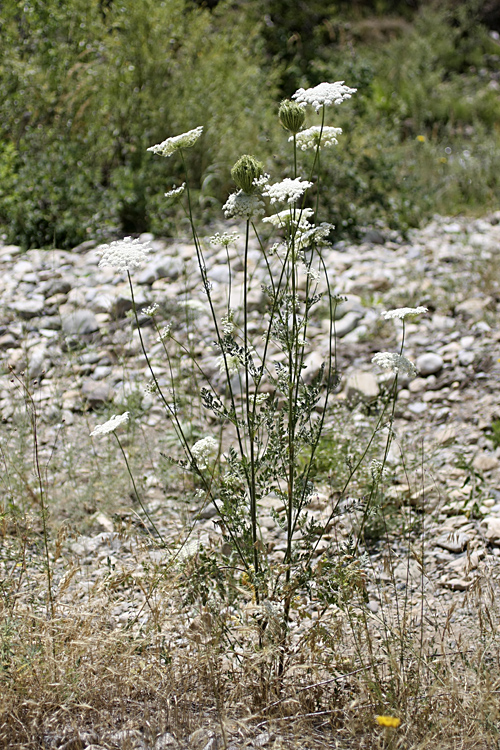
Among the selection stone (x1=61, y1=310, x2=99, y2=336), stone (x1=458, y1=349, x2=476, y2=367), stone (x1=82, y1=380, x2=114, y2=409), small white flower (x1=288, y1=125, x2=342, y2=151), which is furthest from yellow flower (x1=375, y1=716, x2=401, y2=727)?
stone (x1=61, y1=310, x2=99, y2=336)

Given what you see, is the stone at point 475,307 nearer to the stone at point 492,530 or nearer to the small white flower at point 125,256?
the stone at point 492,530

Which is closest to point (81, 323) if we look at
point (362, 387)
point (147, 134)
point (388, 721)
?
point (362, 387)

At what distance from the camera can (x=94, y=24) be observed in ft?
18.2

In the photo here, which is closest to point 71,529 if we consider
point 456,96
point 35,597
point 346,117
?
point 35,597

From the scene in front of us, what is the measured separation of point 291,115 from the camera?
1583 millimetres

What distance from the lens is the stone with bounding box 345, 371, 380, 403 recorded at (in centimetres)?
323

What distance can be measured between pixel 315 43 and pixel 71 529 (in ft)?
24.1

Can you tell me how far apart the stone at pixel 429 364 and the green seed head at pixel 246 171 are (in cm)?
216

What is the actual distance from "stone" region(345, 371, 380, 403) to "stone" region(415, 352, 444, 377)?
31cm

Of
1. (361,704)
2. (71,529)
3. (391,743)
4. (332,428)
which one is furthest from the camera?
(332,428)

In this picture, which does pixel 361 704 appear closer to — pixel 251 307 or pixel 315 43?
pixel 251 307

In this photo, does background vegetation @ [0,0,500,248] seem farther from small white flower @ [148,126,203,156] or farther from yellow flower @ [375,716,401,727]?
yellow flower @ [375,716,401,727]

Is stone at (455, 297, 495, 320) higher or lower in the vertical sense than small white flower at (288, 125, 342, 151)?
lower

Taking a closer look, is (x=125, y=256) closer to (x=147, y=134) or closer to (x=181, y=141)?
(x=181, y=141)
